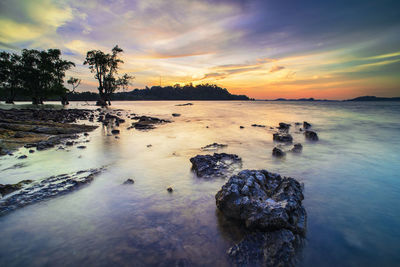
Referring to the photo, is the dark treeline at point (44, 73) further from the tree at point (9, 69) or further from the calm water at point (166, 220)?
the calm water at point (166, 220)

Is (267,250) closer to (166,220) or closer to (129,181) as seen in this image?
(166,220)

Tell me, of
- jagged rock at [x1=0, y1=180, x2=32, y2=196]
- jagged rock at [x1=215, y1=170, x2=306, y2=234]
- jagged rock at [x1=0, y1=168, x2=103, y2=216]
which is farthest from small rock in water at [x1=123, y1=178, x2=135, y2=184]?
jagged rock at [x1=215, y1=170, x2=306, y2=234]

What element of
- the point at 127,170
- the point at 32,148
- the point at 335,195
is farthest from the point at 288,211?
the point at 32,148

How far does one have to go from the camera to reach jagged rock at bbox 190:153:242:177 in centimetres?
595

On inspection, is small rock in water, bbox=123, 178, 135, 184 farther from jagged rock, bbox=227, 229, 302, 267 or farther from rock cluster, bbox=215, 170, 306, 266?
jagged rock, bbox=227, 229, 302, 267

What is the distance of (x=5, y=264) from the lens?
254 cm

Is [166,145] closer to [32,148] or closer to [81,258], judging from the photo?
[32,148]

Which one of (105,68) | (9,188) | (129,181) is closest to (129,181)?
(129,181)

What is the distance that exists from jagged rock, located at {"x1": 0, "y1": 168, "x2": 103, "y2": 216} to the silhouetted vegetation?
5182 centimetres

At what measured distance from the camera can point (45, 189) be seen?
4520mm

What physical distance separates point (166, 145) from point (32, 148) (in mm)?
5979

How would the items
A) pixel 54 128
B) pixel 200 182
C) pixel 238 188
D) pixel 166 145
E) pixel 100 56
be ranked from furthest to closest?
pixel 100 56
pixel 54 128
pixel 166 145
pixel 200 182
pixel 238 188

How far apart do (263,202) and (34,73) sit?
57879 millimetres

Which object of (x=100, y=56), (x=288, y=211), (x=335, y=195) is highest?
(x=100, y=56)
